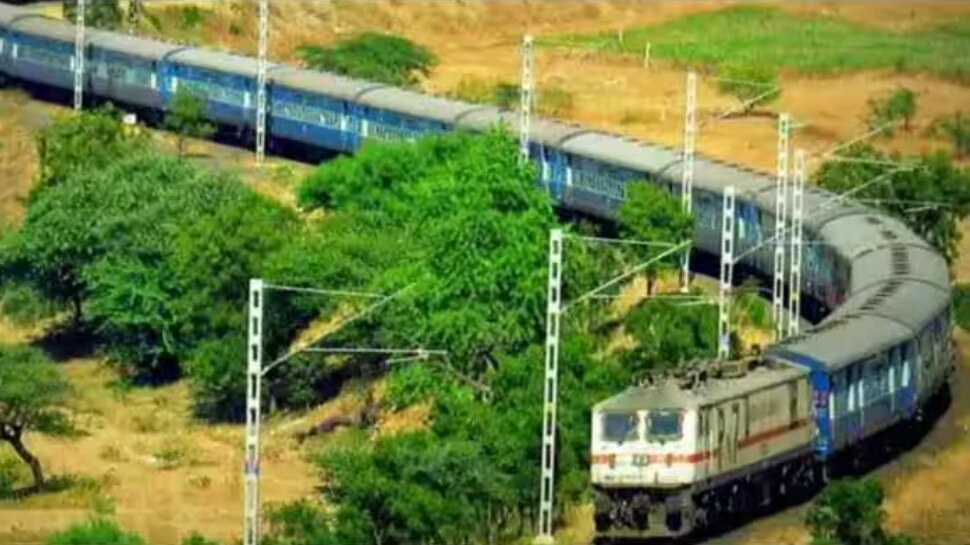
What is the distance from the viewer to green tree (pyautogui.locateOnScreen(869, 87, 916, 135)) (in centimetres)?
10088

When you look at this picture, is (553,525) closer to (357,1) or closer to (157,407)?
(157,407)

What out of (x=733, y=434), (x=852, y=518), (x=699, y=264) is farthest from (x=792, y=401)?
(x=699, y=264)

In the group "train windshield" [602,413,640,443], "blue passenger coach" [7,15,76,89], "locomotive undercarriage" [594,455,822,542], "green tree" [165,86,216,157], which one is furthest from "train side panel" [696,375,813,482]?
"blue passenger coach" [7,15,76,89]

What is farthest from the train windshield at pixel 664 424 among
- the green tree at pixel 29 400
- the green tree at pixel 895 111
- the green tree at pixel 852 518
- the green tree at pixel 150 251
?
the green tree at pixel 895 111

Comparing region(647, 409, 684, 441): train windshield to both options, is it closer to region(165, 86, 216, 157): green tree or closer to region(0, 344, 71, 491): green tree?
region(0, 344, 71, 491): green tree

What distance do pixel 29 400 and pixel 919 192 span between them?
79.8ft

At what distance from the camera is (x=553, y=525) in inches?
2170

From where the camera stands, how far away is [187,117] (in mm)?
93000

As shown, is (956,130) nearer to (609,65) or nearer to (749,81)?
(749,81)

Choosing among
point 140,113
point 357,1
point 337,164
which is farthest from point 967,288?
point 357,1

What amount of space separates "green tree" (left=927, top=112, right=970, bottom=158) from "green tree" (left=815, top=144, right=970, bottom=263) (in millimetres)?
16906

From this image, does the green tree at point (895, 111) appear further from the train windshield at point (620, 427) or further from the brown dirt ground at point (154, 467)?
the train windshield at point (620, 427)

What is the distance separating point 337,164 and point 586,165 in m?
6.04

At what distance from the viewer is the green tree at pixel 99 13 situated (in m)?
109
